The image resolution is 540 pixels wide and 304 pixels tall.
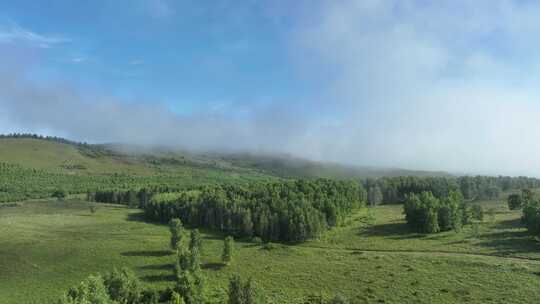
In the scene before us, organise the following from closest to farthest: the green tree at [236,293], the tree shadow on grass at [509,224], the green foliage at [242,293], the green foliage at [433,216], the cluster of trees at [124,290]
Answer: the green tree at [236,293] → the green foliage at [242,293] → the cluster of trees at [124,290] → the green foliage at [433,216] → the tree shadow on grass at [509,224]

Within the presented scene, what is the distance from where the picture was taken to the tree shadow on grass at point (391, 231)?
375ft

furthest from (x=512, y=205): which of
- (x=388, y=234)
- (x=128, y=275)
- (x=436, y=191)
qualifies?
(x=128, y=275)

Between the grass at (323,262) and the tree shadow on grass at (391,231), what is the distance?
30 centimetres

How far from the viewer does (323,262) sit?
89375mm

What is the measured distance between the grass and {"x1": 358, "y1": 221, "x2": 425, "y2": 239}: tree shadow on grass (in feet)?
0.97

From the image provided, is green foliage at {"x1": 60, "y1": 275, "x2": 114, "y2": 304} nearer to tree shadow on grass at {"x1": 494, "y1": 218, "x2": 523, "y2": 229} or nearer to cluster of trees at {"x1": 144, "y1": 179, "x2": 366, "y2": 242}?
A: cluster of trees at {"x1": 144, "y1": 179, "x2": 366, "y2": 242}

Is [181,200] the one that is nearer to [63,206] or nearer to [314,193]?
[314,193]

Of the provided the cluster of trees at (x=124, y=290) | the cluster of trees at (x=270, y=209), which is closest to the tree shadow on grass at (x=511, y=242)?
the cluster of trees at (x=270, y=209)

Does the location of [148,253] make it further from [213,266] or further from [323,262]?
[323,262]

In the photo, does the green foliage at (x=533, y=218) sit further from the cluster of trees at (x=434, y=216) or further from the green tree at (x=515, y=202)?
the green tree at (x=515, y=202)

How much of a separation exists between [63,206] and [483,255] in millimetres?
176621

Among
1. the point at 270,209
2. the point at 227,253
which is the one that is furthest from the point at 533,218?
the point at 227,253

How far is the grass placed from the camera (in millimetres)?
69812

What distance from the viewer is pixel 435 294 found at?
221ft
